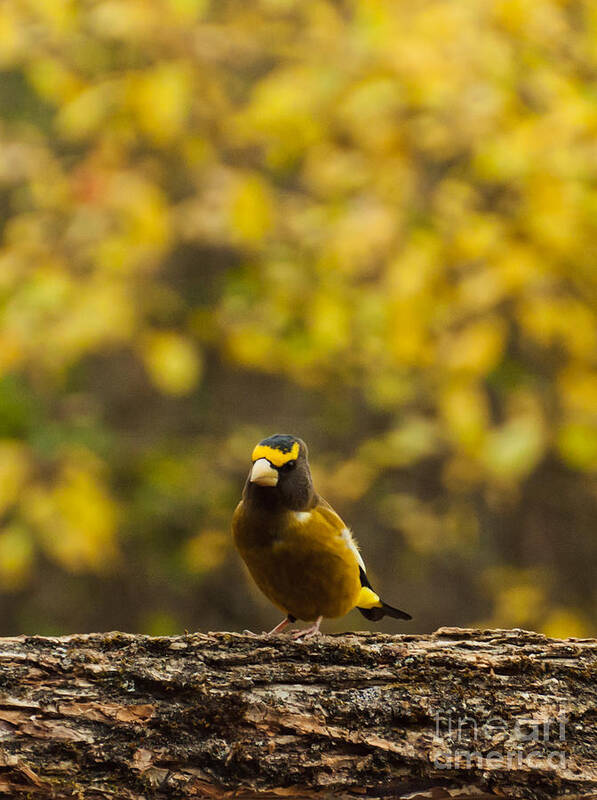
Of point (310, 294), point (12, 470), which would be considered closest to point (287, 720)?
point (12, 470)

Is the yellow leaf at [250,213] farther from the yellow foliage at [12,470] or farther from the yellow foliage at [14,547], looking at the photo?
the yellow foliage at [14,547]

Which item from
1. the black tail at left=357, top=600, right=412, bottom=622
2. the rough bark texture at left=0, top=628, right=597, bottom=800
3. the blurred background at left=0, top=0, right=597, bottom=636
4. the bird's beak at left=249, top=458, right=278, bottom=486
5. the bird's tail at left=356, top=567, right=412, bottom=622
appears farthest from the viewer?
the blurred background at left=0, top=0, right=597, bottom=636

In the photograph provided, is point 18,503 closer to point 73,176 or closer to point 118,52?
point 73,176

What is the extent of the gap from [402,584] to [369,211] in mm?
2811

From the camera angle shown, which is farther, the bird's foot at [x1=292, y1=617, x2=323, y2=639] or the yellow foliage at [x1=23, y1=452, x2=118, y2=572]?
the yellow foliage at [x1=23, y1=452, x2=118, y2=572]

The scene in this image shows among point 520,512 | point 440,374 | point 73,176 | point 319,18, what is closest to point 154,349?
point 73,176

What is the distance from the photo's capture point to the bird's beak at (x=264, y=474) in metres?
2.96

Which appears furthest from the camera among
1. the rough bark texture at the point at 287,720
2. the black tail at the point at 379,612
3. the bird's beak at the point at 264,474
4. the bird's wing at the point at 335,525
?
the black tail at the point at 379,612

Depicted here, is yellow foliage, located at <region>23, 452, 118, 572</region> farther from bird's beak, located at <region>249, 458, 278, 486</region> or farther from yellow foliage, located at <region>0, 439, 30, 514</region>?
bird's beak, located at <region>249, 458, 278, 486</region>

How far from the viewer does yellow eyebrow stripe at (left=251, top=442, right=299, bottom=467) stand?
2992 mm

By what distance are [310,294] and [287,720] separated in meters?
3.87

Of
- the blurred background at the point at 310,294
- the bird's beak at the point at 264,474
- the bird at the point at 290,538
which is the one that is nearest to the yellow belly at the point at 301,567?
the bird at the point at 290,538

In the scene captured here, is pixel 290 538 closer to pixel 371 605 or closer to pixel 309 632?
pixel 309 632

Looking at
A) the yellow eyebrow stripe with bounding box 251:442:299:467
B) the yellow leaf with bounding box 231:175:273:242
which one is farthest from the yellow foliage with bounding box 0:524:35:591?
the yellow eyebrow stripe with bounding box 251:442:299:467
